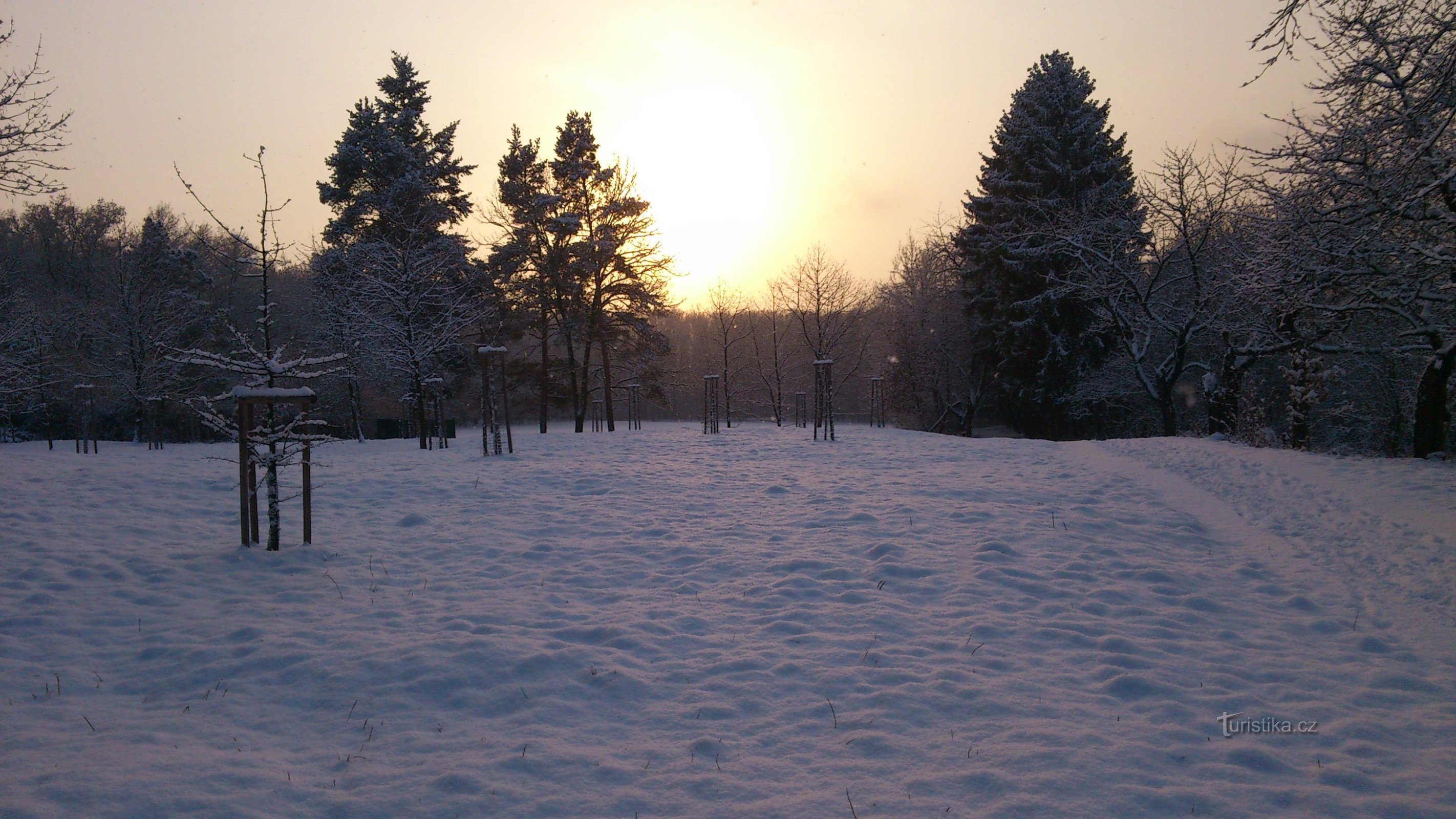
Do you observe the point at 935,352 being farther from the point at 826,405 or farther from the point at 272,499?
the point at 272,499

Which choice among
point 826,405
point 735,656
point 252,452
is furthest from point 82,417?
point 735,656

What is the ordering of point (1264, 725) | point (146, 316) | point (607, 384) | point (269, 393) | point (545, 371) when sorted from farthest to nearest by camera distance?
point (545, 371)
point (607, 384)
point (146, 316)
point (269, 393)
point (1264, 725)

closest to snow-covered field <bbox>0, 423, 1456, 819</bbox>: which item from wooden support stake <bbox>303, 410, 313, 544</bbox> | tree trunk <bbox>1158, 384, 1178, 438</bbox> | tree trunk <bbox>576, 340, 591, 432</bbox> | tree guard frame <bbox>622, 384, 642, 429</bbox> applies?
wooden support stake <bbox>303, 410, 313, 544</bbox>

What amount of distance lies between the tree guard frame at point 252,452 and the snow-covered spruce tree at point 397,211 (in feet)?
49.1

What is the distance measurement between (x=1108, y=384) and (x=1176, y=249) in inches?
276

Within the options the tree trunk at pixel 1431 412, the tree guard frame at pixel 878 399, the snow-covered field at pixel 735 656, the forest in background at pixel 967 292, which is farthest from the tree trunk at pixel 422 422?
the tree trunk at pixel 1431 412

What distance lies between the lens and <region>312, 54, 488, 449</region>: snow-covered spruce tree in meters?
23.5

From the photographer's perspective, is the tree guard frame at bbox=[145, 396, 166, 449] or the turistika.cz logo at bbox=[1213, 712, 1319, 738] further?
the tree guard frame at bbox=[145, 396, 166, 449]

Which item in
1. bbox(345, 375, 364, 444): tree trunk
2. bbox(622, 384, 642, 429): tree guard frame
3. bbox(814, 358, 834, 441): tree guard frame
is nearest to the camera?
bbox(814, 358, 834, 441): tree guard frame

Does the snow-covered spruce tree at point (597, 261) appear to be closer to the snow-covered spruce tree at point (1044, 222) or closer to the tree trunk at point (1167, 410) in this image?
the snow-covered spruce tree at point (1044, 222)

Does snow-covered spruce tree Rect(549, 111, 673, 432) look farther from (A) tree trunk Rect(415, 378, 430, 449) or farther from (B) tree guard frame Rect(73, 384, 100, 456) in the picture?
(B) tree guard frame Rect(73, 384, 100, 456)

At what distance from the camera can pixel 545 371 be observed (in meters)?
29.7

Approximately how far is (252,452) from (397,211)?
22040mm

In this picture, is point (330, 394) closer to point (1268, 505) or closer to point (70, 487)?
point (70, 487)
